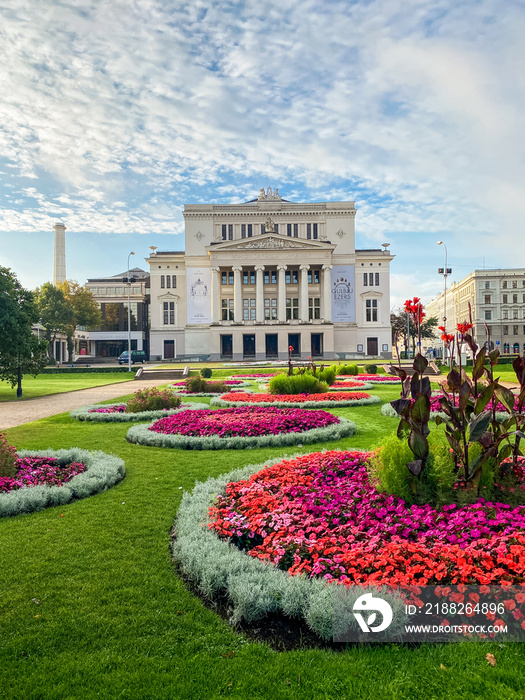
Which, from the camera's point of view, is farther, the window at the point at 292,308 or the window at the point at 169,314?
the window at the point at 169,314

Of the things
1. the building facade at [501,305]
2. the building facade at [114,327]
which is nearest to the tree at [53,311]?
the building facade at [114,327]

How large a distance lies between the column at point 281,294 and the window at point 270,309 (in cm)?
163

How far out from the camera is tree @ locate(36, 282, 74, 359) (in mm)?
60438

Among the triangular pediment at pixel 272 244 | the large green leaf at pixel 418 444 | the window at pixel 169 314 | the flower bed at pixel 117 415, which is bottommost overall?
the flower bed at pixel 117 415

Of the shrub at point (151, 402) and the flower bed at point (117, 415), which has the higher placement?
the shrub at point (151, 402)

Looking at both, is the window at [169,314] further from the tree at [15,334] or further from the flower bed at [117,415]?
the flower bed at [117,415]

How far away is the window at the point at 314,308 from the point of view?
61.3 meters

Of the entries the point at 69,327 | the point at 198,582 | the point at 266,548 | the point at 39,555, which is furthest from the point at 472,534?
the point at 69,327

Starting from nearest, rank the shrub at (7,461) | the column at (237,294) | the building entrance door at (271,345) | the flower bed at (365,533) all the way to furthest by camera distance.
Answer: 1. the flower bed at (365,533)
2. the shrub at (7,461)
3. the column at (237,294)
4. the building entrance door at (271,345)

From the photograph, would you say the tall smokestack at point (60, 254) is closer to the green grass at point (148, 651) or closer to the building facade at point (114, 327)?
the building facade at point (114, 327)

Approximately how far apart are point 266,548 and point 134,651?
1.57 metres

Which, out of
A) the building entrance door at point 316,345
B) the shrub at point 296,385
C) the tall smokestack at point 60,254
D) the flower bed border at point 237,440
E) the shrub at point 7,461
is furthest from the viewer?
the tall smokestack at point 60,254

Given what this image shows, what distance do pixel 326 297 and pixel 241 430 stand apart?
50349 mm

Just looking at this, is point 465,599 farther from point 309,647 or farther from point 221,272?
point 221,272
